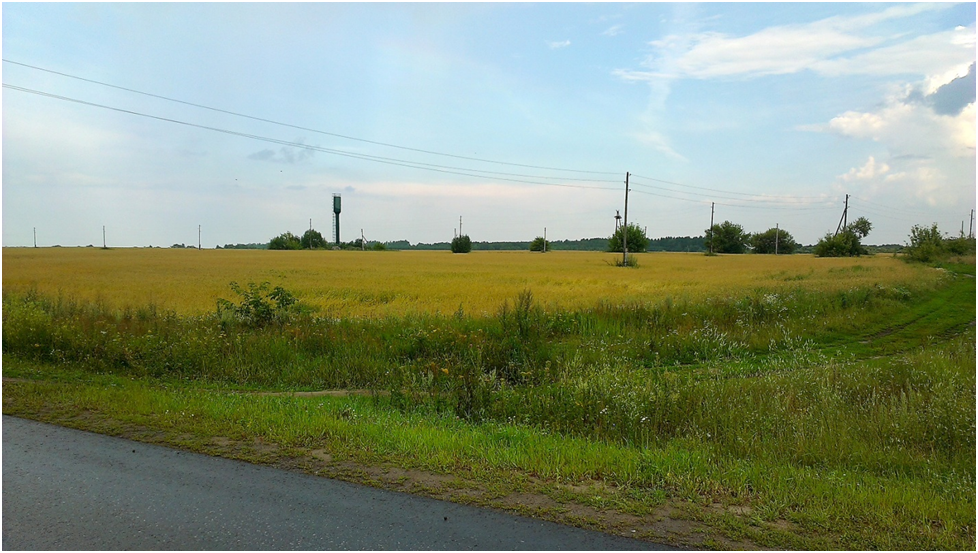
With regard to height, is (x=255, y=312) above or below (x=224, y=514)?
above

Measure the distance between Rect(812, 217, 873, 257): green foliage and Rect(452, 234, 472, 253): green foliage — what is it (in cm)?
6154

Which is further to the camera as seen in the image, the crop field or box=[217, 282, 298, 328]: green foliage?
box=[217, 282, 298, 328]: green foliage

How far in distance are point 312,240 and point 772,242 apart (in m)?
105

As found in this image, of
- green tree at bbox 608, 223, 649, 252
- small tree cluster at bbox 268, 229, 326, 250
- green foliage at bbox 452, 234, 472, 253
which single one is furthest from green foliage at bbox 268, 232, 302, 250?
green tree at bbox 608, 223, 649, 252

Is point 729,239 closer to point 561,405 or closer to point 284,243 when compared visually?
point 284,243

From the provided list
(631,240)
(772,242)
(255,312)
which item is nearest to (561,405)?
(255,312)

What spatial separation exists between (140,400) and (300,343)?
14.0 feet

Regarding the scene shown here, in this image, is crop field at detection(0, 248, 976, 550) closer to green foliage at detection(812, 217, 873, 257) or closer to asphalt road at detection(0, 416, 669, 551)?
asphalt road at detection(0, 416, 669, 551)

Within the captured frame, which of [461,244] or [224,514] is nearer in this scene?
[224,514]

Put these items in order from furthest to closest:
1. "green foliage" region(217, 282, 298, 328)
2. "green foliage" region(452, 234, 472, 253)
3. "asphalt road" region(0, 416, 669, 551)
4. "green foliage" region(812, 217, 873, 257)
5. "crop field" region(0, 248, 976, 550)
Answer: "green foliage" region(452, 234, 472, 253) → "green foliage" region(812, 217, 873, 257) → "green foliage" region(217, 282, 298, 328) → "crop field" region(0, 248, 976, 550) → "asphalt road" region(0, 416, 669, 551)

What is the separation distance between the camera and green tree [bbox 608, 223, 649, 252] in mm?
91188

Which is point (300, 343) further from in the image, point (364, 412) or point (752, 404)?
point (752, 404)

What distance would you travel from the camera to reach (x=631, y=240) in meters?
93.9

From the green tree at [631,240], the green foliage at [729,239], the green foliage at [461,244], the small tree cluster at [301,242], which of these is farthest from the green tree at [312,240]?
the green foliage at [729,239]
